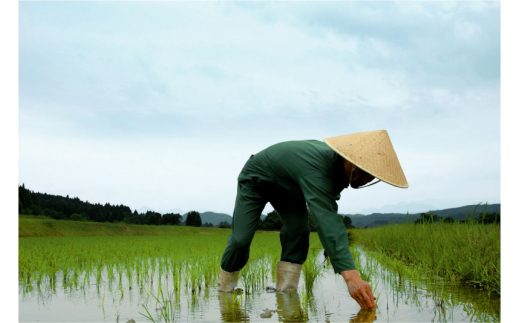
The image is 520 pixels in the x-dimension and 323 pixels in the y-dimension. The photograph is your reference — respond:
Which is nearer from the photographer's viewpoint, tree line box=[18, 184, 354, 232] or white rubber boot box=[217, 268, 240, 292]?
white rubber boot box=[217, 268, 240, 292]

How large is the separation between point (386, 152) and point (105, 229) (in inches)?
1320

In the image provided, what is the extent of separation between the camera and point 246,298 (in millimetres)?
3322

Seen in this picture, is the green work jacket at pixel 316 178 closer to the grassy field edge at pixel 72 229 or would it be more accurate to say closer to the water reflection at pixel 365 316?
the water reflection at pixel 365 316

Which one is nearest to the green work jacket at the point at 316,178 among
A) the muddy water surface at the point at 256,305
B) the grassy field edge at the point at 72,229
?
the muddy water surface at the point at 256,305

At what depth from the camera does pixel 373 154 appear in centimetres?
268

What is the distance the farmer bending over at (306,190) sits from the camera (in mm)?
2629

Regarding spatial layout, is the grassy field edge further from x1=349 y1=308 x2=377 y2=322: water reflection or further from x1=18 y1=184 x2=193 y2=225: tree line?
x1=349 y1=308 x2=377 y2=322: water reflection

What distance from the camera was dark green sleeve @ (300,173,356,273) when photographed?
2595 mm

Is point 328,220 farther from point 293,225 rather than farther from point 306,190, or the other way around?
point 293,225

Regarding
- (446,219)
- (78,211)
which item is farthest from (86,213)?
(446,219)

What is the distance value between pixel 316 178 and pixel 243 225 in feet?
3.00

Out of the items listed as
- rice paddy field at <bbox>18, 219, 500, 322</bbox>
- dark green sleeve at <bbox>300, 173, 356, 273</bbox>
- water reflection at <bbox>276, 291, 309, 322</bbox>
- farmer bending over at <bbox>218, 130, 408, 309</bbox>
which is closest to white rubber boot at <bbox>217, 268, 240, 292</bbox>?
farmer bending over at <bbox>218, 130, 408, 309</bbox>

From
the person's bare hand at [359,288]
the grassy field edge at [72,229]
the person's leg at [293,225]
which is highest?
the person's leg at [293,225]

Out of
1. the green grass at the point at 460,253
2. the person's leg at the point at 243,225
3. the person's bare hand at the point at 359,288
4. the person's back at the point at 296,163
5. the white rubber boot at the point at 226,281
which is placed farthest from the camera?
the green grass at the point at 460,253
